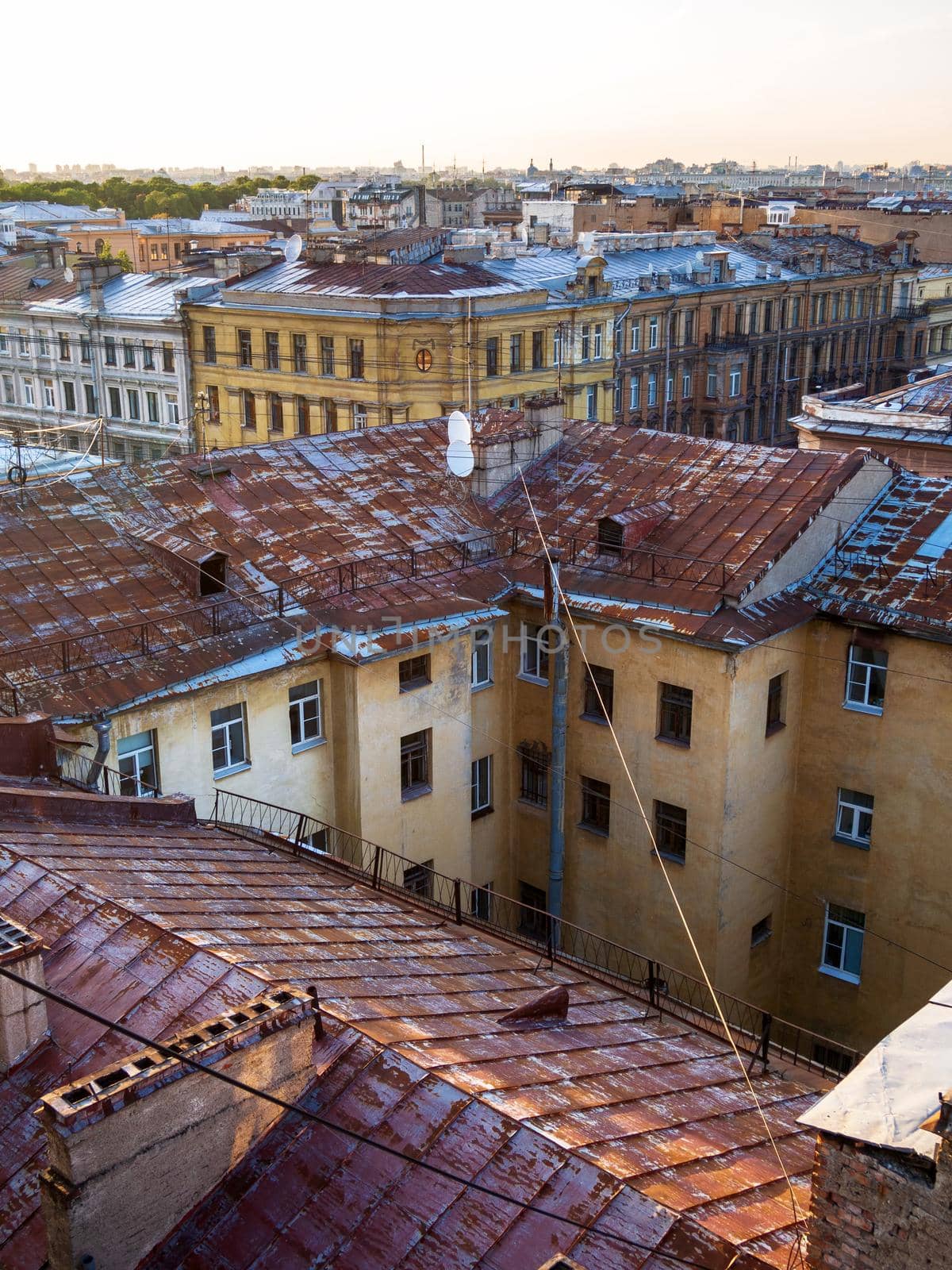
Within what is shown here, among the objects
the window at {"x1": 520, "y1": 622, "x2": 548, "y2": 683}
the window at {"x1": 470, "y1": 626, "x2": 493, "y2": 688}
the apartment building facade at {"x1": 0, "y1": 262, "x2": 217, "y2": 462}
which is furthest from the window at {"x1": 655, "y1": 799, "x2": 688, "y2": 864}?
the apartment building facade at {"x1": 0, "y1": 262, "x2": 217, "y2": 462}

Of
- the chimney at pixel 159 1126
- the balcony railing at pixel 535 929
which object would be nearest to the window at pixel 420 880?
the balcony railing at pixel 535 929

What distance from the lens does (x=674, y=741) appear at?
894 inches

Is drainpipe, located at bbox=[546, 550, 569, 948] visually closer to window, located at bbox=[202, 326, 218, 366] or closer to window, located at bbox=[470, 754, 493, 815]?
window, located at bbox=[470, 754, 493, 815]

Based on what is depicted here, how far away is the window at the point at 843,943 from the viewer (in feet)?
77.6

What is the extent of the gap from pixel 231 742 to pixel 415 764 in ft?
12.5

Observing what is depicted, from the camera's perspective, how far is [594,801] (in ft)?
79.9

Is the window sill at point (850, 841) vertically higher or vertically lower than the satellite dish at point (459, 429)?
lower

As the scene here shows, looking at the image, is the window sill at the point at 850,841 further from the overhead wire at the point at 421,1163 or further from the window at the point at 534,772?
the overhead wire at the point at 421,1163

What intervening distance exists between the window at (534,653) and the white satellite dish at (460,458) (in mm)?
3505

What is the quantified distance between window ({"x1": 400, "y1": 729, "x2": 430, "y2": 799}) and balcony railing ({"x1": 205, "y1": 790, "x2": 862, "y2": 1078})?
1233 mm

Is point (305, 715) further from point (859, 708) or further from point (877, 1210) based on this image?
point (877, 1210)

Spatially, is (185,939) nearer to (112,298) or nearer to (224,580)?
(224,580)

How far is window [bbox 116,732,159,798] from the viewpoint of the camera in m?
18.5

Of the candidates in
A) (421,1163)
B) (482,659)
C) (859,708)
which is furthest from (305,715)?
(421,1163)
